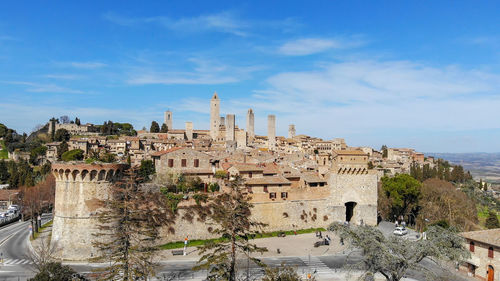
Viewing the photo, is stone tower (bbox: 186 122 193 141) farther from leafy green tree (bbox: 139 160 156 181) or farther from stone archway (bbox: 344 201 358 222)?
stone archway (bbox: 344 201 358 222)

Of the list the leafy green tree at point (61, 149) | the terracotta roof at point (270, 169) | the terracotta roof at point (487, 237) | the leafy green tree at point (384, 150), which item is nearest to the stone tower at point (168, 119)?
the leafy green tree at point (61, 149)

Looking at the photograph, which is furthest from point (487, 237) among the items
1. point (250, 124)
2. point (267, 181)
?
point (250, 124)

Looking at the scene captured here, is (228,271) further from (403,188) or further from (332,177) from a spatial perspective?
(403,188)

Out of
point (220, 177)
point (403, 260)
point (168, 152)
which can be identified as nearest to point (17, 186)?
point (168, 152)

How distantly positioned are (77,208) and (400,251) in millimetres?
22139

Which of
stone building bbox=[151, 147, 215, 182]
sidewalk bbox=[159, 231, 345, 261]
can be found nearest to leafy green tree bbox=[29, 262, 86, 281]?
sidewalk bbox=[159, 231, 345, 261]

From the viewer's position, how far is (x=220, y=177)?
137 ft

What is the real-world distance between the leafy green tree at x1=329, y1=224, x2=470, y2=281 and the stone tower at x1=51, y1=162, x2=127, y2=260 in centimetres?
1856

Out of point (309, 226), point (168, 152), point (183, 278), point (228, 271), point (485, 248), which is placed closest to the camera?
point (228, 271)

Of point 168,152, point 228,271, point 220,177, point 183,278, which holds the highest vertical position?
point 168,152

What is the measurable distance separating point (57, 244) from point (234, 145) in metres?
70.3

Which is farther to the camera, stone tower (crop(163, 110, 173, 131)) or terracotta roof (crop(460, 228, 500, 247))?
stone tower (crop(163, 110, 173, 131))

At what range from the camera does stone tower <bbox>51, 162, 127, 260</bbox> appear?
27.2 meters

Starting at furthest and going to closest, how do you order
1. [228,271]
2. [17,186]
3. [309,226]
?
[17,186]
[309,226]
[228,271]
